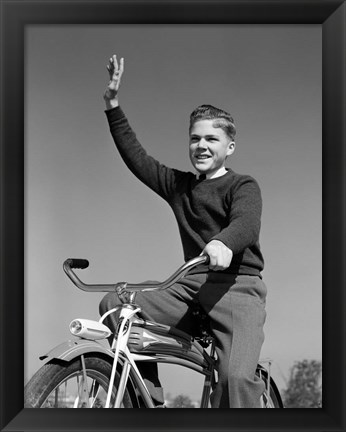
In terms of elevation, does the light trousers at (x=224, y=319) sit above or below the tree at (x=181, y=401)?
above

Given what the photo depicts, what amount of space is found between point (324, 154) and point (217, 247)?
602 mm

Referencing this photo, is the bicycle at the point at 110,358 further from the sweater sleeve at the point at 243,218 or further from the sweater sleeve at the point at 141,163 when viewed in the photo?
the sweater sleeve at the point at 141,163

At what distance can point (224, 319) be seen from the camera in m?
2.71

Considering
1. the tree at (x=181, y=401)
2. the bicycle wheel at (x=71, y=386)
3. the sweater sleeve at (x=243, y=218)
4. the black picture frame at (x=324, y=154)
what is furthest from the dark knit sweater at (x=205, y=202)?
the tree at (x=181, y=401)

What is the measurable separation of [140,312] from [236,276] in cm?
38

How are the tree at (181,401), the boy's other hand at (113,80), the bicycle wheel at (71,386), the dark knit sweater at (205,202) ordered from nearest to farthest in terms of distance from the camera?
the bicycle wheel at (71,386) → the dark knit sweater at (205,202) → the boy's other hand at (113,80) → the tree at (181,401)

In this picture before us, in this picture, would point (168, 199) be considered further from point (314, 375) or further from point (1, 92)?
point (314, 375)

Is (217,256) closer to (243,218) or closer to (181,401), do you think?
(243,218)

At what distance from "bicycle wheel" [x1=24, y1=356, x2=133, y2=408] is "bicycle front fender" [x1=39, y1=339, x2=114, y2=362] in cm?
2

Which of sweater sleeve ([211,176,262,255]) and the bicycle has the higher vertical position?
sweater sleeve ([211,176,262,255])

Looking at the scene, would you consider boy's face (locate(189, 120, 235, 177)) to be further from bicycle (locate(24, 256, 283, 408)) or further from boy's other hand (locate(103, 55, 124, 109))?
bicycle (locate(24, 256, 283, 408))

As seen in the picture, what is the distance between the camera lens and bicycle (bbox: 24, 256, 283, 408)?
2.26 metres

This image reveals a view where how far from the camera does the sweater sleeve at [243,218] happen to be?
2584mm

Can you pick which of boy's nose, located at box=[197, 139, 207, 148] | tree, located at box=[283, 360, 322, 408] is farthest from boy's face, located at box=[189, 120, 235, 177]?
tree, located at box=[283, 360, 322, 408]
